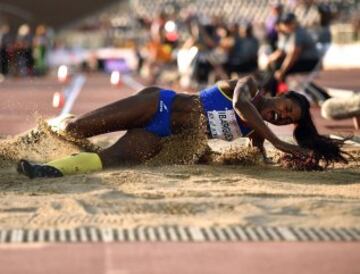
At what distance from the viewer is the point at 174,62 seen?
3105cm

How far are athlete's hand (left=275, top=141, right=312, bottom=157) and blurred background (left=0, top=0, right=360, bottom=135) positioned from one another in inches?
185

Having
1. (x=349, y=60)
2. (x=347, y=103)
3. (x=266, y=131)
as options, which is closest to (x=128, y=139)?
(x=266, y=131)

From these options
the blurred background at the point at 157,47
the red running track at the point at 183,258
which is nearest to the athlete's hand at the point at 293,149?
the red running track at the point at 183,258

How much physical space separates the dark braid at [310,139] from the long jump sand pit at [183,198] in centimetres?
13

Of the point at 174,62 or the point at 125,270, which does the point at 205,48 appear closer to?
the point at 174,62

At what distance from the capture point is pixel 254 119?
8.69 meters

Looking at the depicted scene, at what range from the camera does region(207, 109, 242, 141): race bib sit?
356 inches

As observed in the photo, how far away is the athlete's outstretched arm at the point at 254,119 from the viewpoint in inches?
342

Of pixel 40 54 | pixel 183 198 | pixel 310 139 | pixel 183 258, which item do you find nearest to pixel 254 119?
pixel 310 139

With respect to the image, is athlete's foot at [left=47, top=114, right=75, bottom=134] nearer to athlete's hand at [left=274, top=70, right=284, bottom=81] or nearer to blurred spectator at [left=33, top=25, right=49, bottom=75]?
athlete's hand at [left=274, top=70, right=284, bottom=81]

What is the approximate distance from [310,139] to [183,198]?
2.20 m

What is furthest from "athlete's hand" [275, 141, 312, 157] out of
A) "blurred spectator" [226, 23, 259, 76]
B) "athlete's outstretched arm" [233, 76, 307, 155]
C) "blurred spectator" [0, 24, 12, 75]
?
"blurred spectator" [0, 24, 12, 75]

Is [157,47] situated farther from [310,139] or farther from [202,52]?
[310,139]

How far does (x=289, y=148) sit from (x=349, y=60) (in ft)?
89.9
